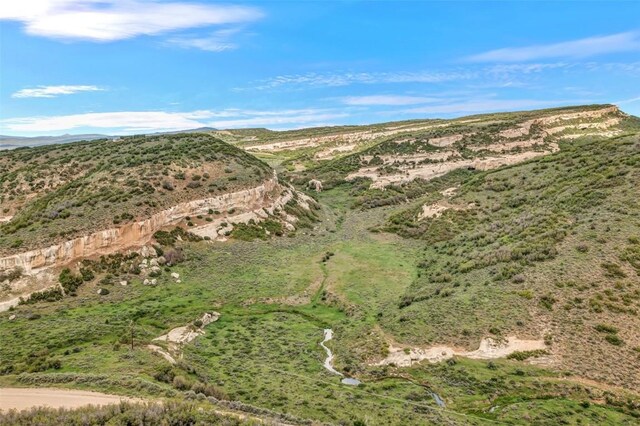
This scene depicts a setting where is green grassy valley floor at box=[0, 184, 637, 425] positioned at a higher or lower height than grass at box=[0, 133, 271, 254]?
lower

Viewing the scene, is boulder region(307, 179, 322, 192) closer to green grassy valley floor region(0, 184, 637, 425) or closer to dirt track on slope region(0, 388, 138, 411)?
green grassy valley floor region(0, 184, 637, 425)

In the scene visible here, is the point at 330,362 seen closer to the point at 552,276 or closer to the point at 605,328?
the point at 605,328

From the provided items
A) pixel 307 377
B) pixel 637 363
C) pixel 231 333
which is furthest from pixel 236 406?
pixel 637 363

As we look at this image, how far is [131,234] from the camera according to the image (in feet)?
141

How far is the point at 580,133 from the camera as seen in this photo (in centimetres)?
11181

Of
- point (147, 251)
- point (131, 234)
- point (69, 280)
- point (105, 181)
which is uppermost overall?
point (105, 181)

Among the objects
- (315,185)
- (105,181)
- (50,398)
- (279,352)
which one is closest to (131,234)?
(105,181)

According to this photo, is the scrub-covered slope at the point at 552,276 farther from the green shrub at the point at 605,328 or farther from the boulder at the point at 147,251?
the boulder at the point at 147,251

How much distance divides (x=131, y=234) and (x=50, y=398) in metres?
25.7

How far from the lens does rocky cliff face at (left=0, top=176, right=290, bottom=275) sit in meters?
35.4

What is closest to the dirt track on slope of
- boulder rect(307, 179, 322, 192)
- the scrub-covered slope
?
the scrub-covered slope

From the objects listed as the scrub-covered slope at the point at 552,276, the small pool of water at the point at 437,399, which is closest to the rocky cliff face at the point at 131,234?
the scrub-covered slope at the point at 552,276

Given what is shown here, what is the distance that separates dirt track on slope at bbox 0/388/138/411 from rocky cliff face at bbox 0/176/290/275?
60.3 ft

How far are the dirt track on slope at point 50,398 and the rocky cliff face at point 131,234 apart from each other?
723 inches
